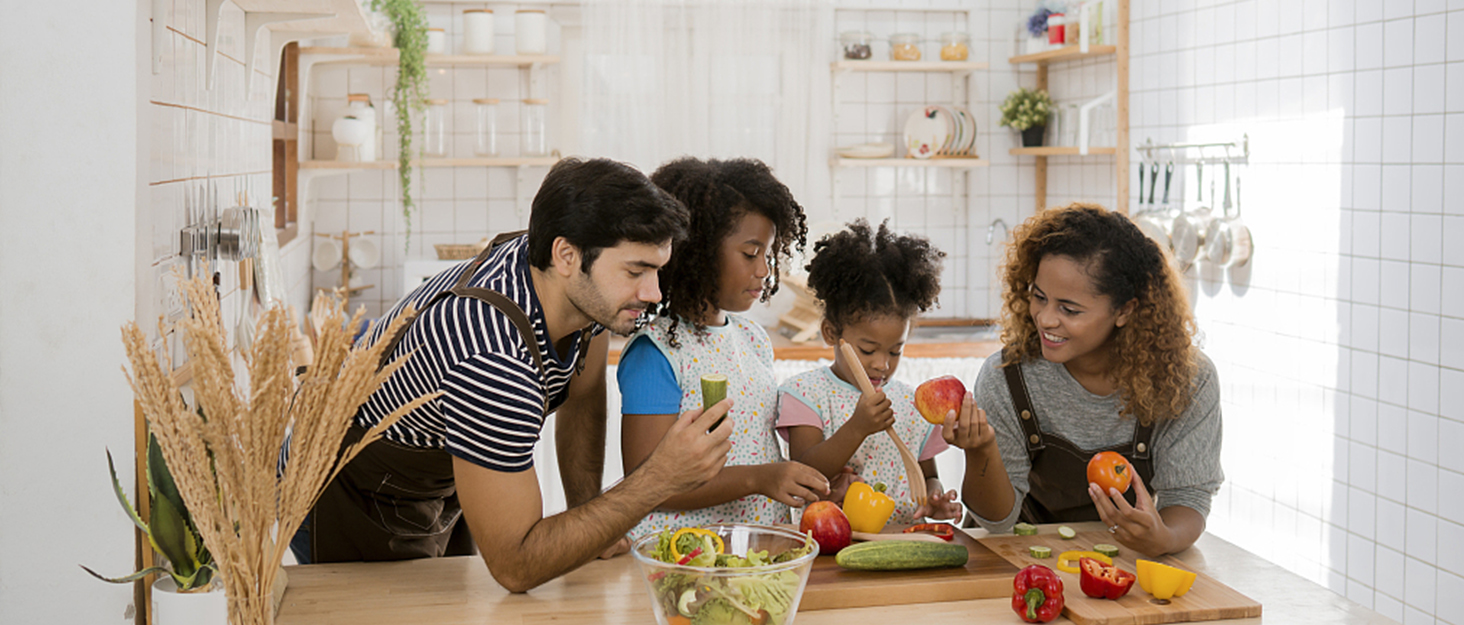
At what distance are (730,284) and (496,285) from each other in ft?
1.25

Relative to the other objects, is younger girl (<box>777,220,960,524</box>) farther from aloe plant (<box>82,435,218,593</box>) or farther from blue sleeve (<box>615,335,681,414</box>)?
aloe plant (<box>82,435,218,593</box>)

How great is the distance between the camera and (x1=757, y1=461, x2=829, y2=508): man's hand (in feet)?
4.81

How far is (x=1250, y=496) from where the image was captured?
10.6 ft

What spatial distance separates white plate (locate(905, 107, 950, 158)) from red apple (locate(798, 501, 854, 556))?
3.11 m

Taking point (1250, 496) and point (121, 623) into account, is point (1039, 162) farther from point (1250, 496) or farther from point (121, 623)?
point (121, 623)

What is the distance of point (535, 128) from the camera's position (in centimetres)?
418

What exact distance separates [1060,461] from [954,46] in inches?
111

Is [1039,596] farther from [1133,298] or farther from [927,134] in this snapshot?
[927,134]

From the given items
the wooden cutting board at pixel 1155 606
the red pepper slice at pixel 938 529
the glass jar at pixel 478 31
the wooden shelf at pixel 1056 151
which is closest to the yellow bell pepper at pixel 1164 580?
the wooden cutting board at pixel 1155 606

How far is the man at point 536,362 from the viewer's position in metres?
1.26

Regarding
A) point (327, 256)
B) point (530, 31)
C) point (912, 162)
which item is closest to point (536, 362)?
point (530, 31)

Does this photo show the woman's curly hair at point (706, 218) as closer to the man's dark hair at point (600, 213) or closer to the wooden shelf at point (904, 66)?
the man's dark hair at point (600, 213)

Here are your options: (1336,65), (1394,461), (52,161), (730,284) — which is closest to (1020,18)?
(1336,65)

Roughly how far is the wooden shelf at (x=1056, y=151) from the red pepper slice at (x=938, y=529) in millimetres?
2633
